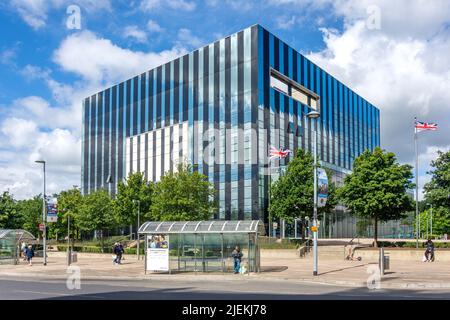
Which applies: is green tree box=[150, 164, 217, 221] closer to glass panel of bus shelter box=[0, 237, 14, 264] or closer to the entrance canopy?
glass panel of bus shelter box=[0, 237, 14, 264]

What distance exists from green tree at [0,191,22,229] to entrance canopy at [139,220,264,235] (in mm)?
44090

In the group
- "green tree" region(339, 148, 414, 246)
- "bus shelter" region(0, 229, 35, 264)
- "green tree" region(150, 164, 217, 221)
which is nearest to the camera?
"bus shelter" region(0, 229, 35, 264)

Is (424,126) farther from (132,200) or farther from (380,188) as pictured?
(132,200)

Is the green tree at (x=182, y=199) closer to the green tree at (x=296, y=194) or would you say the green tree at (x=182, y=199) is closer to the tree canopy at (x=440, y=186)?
the green tree at (x=296, y=194)

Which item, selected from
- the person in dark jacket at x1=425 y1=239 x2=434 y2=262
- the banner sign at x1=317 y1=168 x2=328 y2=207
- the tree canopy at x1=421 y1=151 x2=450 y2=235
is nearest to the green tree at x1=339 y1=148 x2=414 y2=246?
the tree canopy at x1=421 y1=151 x2=450 y2=235

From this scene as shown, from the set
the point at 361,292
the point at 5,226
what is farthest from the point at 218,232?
the point at 5,226

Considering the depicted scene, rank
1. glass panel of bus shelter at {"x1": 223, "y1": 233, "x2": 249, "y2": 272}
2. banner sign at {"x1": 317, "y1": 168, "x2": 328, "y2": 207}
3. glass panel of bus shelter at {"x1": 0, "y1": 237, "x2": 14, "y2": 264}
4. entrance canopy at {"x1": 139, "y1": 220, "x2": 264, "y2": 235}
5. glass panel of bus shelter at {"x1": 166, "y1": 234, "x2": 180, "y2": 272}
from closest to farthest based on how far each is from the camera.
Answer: banner sign at {"x1": 317, "y1": 168, "x2": 328, "y2": 207} < entrance canopy at {"x1": 139, "y1": 220, "x2": 264, "y2": 235} < glass panel of bus shelter at {"x1": 223, "y1": 233, "x2": 249, "y2": 272} < glass panel of bus shelter at {"x1": 166, "y1": 234, "x2": 180, "y2": 272} < glass panel of bus shelter at {"x1": 0, "y1": 237, "x2": 14, "y2": 264}

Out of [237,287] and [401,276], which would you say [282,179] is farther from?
[237,287]

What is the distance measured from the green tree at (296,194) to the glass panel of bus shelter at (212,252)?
20.1 metres

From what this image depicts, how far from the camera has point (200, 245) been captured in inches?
1171

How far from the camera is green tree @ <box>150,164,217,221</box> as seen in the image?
1928 inches

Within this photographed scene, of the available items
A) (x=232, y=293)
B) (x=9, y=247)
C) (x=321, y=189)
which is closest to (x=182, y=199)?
(x=9, y=247)

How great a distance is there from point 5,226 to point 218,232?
Answer: 48.8m

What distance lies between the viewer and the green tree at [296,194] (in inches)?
1901
